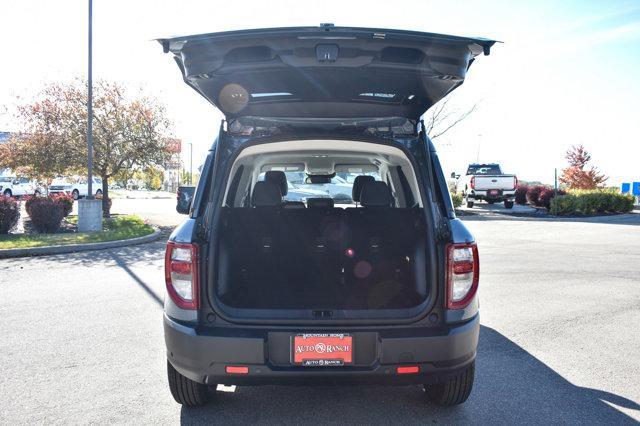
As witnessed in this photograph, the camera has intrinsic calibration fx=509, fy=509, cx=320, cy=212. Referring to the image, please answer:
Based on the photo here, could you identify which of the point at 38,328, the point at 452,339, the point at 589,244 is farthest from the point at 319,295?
the point at 589,244

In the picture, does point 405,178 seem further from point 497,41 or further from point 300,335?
point 300,335

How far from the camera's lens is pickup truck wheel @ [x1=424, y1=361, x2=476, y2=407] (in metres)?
3.19

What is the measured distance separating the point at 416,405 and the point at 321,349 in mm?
986

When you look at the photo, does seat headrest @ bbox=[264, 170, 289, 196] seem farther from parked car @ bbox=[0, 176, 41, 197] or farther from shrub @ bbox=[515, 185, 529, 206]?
parked car @ bbox=[0, 176, 41, 197]

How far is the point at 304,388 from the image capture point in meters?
3.62

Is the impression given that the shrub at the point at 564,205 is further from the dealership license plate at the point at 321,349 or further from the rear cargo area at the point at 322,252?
the dealership license plate at the point at 321,349

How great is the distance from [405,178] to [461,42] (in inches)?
78.2

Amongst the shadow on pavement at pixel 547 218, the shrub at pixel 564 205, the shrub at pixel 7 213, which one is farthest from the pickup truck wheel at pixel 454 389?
the shrub at pixel 564 205

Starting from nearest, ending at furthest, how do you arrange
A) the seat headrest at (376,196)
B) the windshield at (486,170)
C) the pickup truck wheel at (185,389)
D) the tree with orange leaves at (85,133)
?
1. the pickup truck wheel at (185,389)
2. the seat headrest at (376,196)
3. the tree with orange leaves at (85,133)
4. the windshield at (486,170)

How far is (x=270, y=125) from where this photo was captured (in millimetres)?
3457

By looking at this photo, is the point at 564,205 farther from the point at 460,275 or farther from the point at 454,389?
the point at 460,275

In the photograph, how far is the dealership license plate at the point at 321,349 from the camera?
278cm

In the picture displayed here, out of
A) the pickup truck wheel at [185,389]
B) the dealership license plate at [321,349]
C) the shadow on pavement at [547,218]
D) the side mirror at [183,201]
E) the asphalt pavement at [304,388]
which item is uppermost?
the side mirror at [183,201]

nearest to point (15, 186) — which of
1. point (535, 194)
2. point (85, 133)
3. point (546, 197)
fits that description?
point (85, 133)
